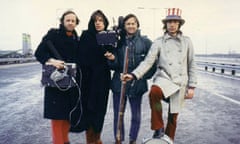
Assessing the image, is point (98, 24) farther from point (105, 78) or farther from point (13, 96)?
point (13, 96)

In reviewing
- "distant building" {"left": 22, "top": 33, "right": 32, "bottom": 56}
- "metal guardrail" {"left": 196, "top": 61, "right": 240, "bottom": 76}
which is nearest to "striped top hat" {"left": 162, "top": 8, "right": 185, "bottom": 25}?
"metal guardrail" {"left": 196, "top": 61, "right": 240, "bottom": 76}

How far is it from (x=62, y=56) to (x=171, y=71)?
59.0 inches

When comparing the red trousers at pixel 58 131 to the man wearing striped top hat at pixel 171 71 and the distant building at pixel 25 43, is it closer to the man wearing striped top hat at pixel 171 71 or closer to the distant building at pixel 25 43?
the man wearing striped top hat at pixel 171 71

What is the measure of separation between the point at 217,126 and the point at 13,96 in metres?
7.74

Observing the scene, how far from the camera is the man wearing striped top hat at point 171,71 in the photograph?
4172mm

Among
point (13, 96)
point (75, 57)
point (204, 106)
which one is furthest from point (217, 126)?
point (13, 96)

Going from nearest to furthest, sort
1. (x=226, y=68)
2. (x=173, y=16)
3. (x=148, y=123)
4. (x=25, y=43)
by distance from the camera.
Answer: (x=173, y=16) < (x=148, y=123) < (x=226, y=68) < (x=25, y=43)

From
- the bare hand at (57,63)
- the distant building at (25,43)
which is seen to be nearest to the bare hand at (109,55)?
the bare hand at (57,63)

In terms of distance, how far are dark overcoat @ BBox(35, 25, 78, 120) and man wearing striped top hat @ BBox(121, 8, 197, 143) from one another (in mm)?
881

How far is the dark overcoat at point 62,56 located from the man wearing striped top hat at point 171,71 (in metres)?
0.88

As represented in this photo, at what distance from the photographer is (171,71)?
14.0 feet

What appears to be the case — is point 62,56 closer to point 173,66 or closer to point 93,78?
point 93,78

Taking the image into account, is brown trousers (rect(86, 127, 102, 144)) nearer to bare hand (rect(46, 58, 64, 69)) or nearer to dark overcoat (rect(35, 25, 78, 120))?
dark overcoat (rect(35, 25, 78, 120))

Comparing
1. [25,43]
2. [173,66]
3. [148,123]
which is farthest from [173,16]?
[25,43]
